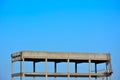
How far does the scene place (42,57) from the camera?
4026 inches

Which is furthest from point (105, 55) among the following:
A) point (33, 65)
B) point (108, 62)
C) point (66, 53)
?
point (33, 65)

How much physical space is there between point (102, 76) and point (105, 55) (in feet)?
17.5

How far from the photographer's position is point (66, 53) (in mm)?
104125

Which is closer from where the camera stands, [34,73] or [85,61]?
[34,73]

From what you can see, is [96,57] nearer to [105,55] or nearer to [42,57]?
[105,55]

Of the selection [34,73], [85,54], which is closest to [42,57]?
[34,73]

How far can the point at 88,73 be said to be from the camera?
344 feet

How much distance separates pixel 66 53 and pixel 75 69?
6.12 meters

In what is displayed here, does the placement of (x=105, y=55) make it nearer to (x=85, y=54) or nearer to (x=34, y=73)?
(x=85, y=54)

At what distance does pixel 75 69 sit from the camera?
355 feet

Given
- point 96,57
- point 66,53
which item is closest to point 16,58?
point 66,53

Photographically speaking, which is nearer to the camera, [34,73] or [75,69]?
[34,73]

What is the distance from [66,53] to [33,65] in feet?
29.1

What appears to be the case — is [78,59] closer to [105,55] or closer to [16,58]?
[105,55]
